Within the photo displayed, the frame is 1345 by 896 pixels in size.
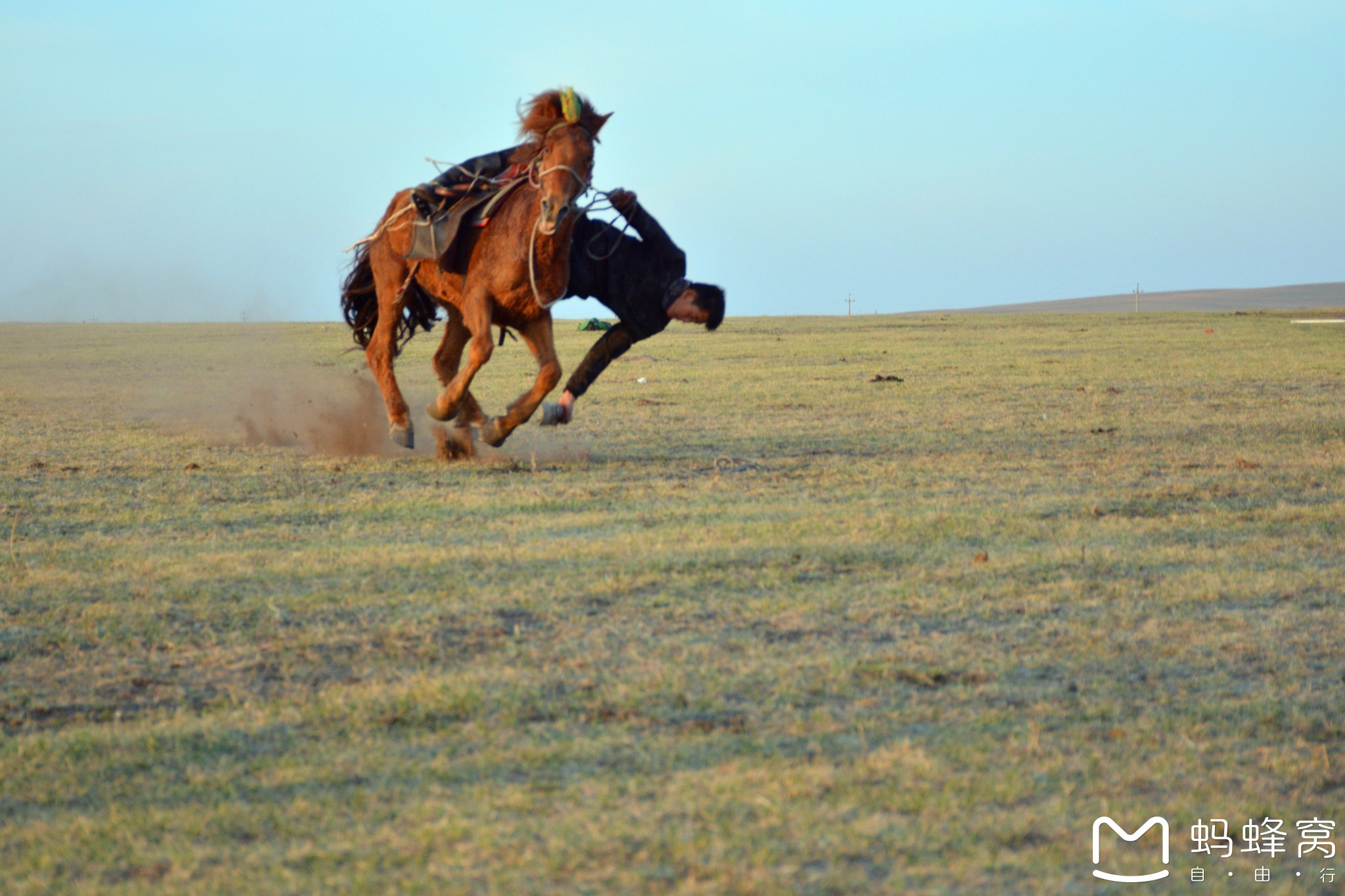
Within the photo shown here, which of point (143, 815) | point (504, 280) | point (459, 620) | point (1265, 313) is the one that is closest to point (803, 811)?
point (143, 815)

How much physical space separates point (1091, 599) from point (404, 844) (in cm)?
312

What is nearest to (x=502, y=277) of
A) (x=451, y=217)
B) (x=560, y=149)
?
(x=451, y=217)

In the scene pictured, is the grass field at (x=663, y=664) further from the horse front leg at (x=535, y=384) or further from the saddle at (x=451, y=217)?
the saddle at (x=451, y=217)

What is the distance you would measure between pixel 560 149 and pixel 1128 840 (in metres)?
6.19

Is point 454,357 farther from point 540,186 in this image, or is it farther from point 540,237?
point 540,186

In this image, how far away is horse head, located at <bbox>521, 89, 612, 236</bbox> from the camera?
27.0ft

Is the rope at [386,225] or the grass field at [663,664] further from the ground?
the rope at [386,225]

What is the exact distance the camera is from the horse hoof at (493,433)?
9203mm

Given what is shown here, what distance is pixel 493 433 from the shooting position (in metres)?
9.23

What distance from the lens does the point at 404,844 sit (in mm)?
2840

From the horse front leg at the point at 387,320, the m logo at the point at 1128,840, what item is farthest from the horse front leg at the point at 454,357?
the m logo at the point at 1128,840

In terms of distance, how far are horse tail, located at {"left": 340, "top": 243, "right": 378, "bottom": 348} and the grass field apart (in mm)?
1493

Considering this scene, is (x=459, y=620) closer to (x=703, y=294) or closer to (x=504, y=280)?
(x=504, y=280)

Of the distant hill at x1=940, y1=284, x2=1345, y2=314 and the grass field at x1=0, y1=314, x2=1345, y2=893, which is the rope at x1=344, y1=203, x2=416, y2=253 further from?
the distant hill at x1=940, y1=284, x2=1345, y2=314
